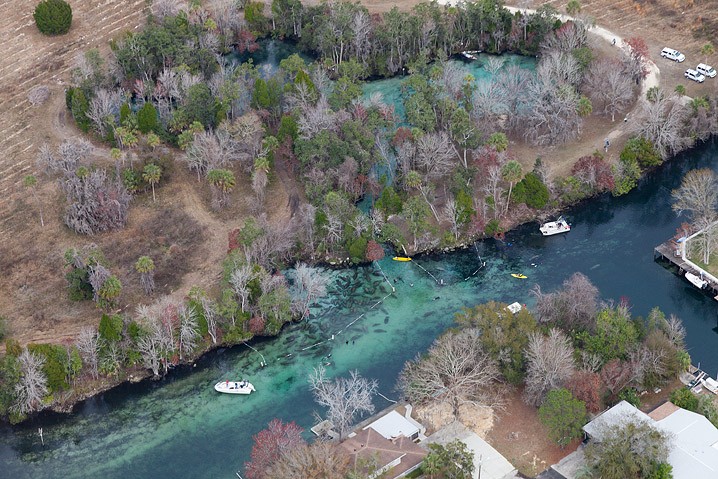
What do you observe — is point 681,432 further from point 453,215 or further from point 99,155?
point 99,155

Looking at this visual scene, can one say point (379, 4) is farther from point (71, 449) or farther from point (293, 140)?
point (71, 449)

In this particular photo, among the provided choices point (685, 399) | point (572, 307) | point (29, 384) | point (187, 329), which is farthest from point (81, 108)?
point (685, 399)

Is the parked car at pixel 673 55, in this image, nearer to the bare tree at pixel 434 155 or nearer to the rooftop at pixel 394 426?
the bare tree at pixel 434 155

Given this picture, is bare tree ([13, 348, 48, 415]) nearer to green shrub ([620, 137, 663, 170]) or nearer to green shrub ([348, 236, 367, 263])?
green shrub ([348, 236, 367, 263])

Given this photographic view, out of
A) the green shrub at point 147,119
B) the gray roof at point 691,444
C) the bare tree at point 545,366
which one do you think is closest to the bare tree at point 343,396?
the bare tree at point 545,366

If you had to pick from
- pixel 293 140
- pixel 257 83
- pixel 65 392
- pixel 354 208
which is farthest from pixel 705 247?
pixel 65 392
